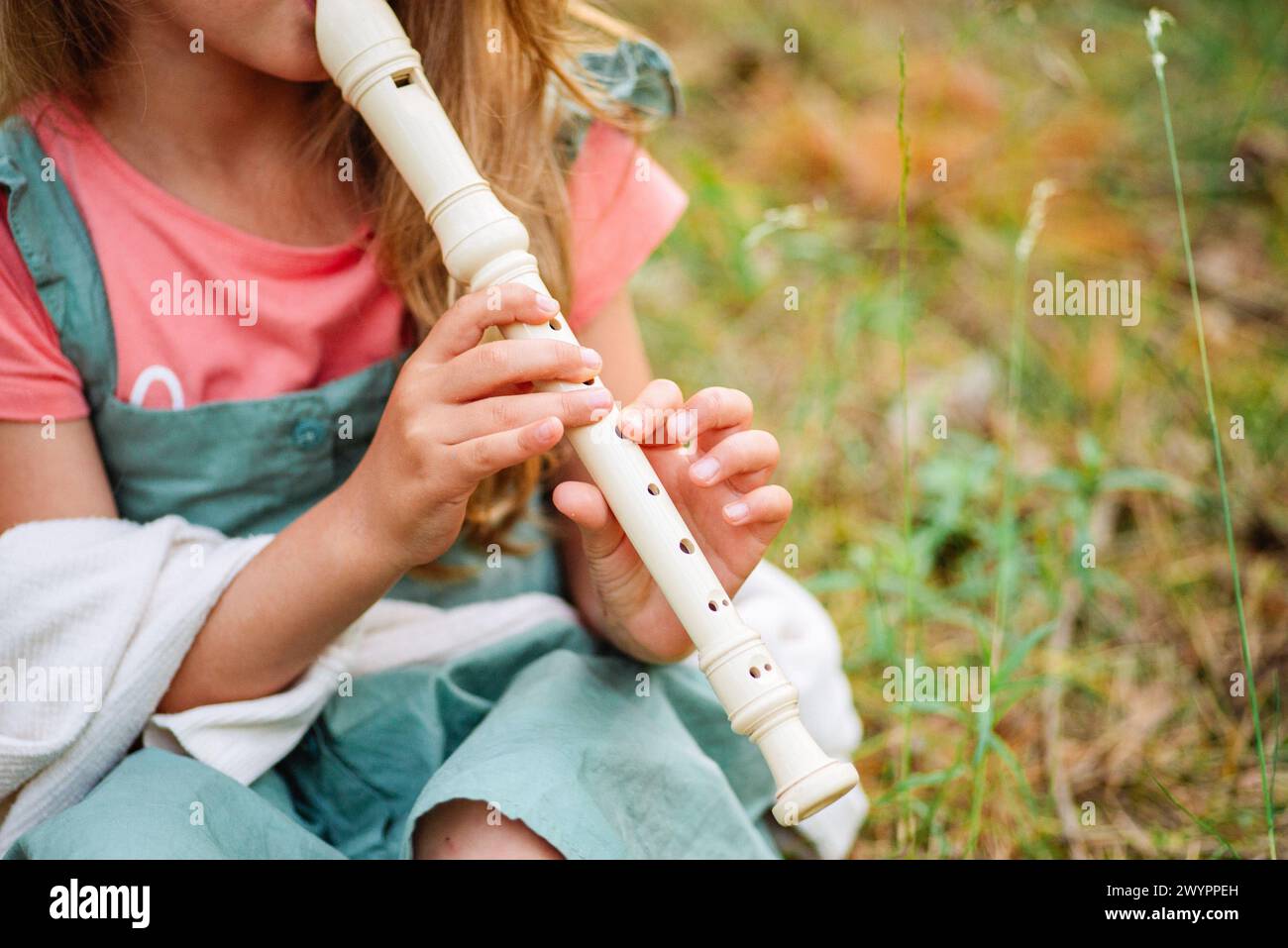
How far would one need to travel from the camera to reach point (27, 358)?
3.38 ft

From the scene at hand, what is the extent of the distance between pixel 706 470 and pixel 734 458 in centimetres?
2

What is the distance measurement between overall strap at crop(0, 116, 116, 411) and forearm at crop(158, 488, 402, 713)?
9.1 inches

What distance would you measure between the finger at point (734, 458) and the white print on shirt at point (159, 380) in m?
0.47

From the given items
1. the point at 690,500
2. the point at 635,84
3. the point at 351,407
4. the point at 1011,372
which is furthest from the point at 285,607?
the point at 1011,372

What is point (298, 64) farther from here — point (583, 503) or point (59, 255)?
point (583, 503)

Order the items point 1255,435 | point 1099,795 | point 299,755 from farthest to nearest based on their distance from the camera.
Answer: point 1255,435 < point 1099,795 < point 299,755

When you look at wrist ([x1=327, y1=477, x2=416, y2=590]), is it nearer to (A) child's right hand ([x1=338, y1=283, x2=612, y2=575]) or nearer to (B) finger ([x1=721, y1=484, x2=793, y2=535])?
(A) child's right hand ([x1=338, y1=283, x2=612, y2=575])

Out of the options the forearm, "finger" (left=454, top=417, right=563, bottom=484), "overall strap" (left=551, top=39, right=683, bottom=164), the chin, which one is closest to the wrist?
the forearm

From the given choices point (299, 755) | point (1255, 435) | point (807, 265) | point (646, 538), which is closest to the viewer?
point (646, 538)

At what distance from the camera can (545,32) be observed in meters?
1.11
